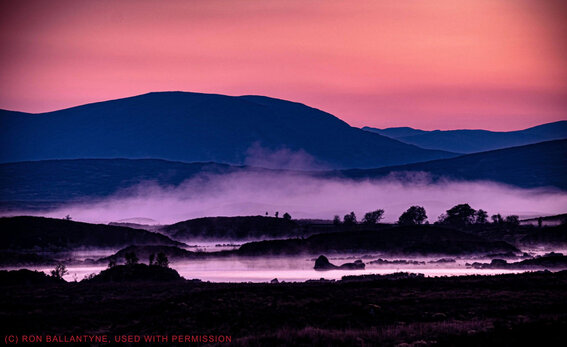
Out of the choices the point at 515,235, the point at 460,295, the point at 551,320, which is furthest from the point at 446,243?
the point at 551,320

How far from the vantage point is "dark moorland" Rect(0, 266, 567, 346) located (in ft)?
129

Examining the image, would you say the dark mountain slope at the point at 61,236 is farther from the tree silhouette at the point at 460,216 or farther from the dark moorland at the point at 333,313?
the dark moorland at the point at 333,313

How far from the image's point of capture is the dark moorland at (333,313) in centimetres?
3928

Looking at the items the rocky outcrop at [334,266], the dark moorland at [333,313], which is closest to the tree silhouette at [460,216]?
the rocky outcrop at [334,266]

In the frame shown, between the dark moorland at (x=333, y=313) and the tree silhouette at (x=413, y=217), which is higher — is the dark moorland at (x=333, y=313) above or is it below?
below

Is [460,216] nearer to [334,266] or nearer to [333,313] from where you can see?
[334,266]

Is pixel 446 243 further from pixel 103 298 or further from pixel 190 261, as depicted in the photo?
pixel 103 298

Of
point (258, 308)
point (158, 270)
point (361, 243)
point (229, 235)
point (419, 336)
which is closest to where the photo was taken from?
point (419, 336)

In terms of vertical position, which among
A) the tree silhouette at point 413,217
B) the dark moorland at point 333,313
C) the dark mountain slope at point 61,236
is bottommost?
the dark moorland at point 333,313

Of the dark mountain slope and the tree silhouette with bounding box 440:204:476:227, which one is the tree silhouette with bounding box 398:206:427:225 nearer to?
the tree silhouette with bounding box 440:204:476:227

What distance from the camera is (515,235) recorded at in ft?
436

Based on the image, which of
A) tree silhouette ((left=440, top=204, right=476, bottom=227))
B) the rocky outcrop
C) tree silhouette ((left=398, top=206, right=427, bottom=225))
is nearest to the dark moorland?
the rocky outcrop

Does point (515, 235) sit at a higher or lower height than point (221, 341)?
higher

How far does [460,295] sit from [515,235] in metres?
77.7
